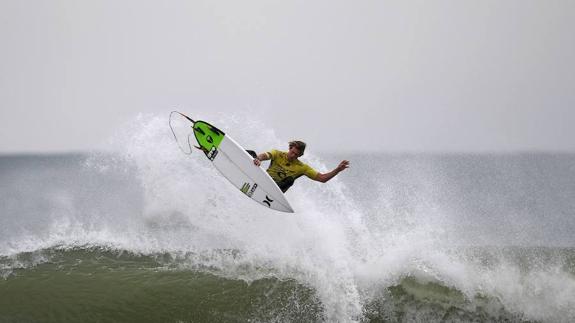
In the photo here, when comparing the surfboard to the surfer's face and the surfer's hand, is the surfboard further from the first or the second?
the surfer's hand

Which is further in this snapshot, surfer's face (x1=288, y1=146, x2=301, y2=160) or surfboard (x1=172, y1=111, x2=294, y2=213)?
surfboard (x1=172, y1=111, x2=294, y2=213)

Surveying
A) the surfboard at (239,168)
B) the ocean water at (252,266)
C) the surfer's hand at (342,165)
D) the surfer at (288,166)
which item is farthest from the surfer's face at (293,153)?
the ocean water at (252,266)

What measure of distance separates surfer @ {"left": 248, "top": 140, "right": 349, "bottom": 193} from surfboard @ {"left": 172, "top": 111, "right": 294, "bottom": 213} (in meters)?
0.16

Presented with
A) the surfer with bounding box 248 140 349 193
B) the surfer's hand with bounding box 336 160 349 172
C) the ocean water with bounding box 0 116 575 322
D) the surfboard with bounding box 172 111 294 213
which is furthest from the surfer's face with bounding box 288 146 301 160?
the ocean water with bounding box 0 116 575 322

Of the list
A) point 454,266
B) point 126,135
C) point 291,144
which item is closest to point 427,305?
point 454,266

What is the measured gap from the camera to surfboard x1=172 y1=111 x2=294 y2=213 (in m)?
8.36

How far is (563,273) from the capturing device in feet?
24.5

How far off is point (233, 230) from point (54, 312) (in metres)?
3.54

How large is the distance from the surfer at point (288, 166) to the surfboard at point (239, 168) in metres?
0.16

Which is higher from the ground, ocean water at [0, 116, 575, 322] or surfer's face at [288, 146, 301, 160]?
surfer's face at [288, 146, 301, 160]

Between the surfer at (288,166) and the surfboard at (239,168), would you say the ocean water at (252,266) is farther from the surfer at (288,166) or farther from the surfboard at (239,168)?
the surfer at (288,166)

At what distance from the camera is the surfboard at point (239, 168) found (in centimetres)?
836

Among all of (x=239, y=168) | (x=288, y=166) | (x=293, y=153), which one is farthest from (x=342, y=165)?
(x=239, y=168)

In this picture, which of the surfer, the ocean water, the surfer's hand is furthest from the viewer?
the surfer
